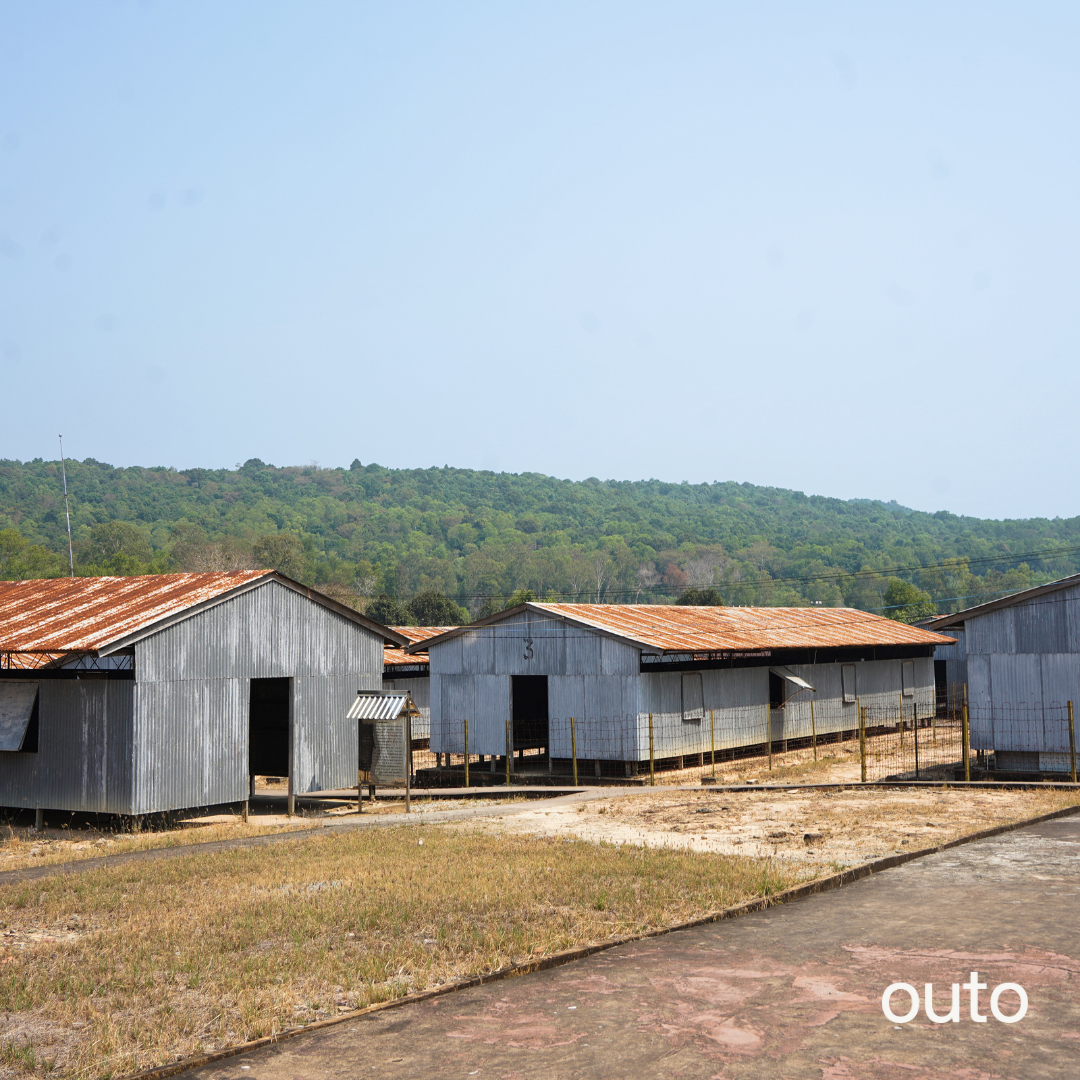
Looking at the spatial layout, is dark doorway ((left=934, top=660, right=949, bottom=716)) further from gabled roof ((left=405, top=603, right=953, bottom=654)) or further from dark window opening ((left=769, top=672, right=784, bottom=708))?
dark window opening ((left=769, top=672, right=784, bottom=708))

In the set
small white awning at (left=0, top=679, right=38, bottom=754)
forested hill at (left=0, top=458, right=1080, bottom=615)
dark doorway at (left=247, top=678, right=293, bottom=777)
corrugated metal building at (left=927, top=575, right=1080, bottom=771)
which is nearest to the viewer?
small white awning at (left=0, top=679, right=38, bottom=754)

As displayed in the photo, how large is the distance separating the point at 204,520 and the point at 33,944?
6496 inches

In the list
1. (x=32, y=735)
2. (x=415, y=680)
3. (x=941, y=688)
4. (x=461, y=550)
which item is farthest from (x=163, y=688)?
(x=461, y=550)

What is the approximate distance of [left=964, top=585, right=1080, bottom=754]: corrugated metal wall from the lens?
1137 inches

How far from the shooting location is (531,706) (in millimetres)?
41750

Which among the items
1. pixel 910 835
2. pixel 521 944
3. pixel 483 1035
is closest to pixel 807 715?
pixel 910 835

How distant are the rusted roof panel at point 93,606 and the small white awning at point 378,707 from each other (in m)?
3.76

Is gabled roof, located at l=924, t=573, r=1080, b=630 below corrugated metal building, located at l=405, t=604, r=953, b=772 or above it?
above

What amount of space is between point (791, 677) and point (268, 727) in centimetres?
1711

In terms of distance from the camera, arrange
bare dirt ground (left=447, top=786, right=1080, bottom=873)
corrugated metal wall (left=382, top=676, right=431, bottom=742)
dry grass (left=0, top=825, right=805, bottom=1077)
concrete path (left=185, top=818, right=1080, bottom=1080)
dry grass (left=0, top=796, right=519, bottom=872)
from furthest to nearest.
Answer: corrugated metal wall (left=382, top=676, right=431, bottom=742), dry grass (left=0, top=796, right=519, bottom=872), bare dirt ground (left=447, top=786, right=1080, bottom=873), dry grass (left=0, top=825, right=805, bottom=1077), concrete path (left=185, top=818, right=1080, bottom=1080)

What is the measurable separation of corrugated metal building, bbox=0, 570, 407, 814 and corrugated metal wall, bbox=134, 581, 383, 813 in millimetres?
27

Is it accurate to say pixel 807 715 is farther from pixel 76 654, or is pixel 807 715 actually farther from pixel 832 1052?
pixel 832 1052

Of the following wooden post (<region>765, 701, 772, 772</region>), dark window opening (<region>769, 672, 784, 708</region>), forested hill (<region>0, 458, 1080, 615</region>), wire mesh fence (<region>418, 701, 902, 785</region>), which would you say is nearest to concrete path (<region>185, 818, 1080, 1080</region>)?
wire mesh fence (<region>418, 701, 902, 785</region>)

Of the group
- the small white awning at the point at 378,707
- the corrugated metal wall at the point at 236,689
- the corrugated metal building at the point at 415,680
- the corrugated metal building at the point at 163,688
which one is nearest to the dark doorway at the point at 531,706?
the corrugated metal building at the point at 415,680
